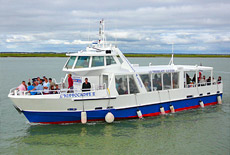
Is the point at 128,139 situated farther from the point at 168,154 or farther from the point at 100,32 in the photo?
the point at 100,32

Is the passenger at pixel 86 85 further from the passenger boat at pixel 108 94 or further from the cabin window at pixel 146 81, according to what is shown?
the cabin window at pixel 146 81

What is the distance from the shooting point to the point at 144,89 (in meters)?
13.8

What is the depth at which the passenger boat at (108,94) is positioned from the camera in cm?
1193

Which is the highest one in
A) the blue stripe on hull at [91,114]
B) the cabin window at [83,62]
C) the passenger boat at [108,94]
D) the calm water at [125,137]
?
the cabin window at [83,62]

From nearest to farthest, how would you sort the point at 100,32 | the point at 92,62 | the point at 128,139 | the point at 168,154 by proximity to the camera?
the point at 168,154
the point at 128,139
the point at 92,62
the point at 100,32

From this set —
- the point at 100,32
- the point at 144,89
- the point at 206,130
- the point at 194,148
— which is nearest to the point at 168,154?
the point at 194,148

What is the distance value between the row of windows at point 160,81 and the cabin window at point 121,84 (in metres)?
1.15

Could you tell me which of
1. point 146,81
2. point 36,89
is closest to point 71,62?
point 36,89

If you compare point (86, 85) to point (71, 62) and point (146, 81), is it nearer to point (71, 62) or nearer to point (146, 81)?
point (71, 62)

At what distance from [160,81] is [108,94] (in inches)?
144

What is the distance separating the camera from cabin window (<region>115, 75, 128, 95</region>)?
13.1 metres

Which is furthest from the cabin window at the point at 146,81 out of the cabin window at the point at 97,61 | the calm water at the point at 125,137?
the cabin window at the point at 97,61

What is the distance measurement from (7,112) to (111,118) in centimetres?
744

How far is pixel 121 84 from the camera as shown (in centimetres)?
1323
